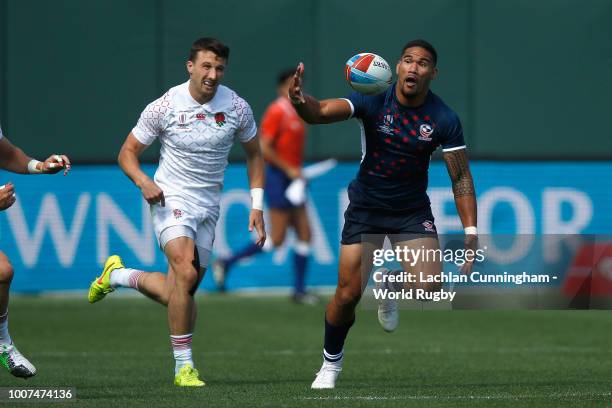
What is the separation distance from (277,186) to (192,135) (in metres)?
7.30

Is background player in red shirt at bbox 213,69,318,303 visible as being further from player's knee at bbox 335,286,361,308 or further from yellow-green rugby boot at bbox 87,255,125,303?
player's knee at bbox 335,286,361,308

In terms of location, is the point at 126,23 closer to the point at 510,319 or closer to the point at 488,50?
the point at 488,50

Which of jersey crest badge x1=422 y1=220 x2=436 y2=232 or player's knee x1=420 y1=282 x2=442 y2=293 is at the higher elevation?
jersey crest badge x1=422 y1=220 x2=436 y2=232

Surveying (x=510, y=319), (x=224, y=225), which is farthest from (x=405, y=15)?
(x=510, y=319)

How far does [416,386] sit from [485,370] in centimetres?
151

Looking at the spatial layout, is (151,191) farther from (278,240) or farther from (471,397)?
(278,240)

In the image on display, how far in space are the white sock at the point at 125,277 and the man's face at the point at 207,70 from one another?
1.56 metres

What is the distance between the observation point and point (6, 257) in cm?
928

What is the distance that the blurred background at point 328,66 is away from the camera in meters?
19.8

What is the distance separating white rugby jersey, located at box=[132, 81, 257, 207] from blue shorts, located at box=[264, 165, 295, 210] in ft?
23.0

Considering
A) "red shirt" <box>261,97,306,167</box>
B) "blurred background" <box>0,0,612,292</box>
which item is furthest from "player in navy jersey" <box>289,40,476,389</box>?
"blurred background" <box>0,0,612,292</box>

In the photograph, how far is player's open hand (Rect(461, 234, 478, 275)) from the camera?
9.74m

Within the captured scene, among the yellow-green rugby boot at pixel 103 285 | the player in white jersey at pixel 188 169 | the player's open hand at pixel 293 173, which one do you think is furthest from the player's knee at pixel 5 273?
the player's open hand at pixel 293 173

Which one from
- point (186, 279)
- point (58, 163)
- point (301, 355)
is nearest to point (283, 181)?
point (301, 355)
